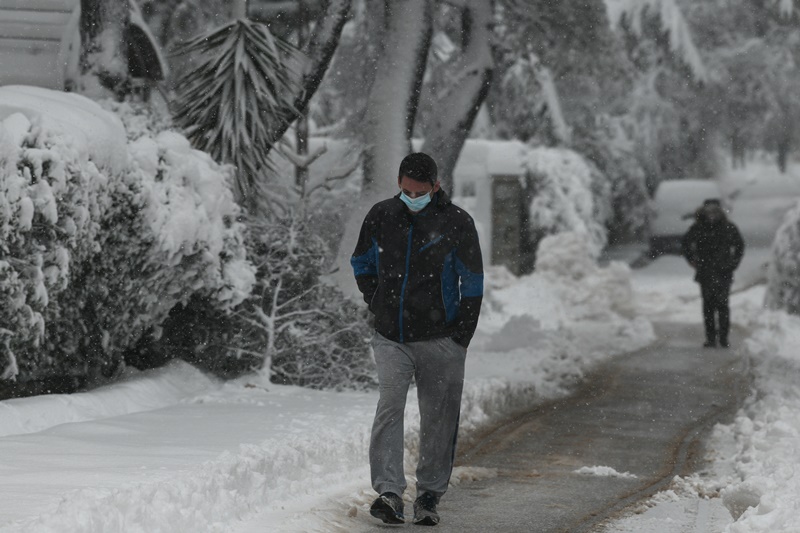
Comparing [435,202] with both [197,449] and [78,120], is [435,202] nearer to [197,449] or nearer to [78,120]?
[197,449]

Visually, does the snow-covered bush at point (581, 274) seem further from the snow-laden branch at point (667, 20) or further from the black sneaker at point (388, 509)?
the black sneaker at point (388, 509)

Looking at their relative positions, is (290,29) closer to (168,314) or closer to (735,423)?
(168,314)

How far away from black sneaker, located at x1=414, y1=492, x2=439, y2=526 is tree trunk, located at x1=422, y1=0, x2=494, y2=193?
9323 millimetres

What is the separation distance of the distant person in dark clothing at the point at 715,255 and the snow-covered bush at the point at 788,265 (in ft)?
9.06

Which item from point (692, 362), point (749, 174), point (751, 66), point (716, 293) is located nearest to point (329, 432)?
point (692, 362)

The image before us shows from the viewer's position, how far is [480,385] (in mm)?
10453

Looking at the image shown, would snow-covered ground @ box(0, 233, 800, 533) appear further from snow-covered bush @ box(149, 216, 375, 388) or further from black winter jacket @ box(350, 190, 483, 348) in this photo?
black winter jacket @ box(350, 190, 483, 348)

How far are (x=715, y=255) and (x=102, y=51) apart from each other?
8.84m

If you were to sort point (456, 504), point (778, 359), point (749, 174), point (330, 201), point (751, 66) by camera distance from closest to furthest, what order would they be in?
point (456, 504)
point (778, 359)
point (330, 201)
point (751, 66)
point (749, 174)

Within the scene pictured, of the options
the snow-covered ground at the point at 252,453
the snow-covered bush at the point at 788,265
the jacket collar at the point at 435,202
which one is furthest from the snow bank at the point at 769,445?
the snow-covered bush at the point at 788,265

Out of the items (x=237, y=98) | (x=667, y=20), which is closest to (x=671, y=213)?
(x=667, y=20)

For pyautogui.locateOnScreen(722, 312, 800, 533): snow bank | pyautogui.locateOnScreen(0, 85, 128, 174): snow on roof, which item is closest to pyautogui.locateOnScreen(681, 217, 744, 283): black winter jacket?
pyautogui.locateOnScreen(722, 312, 800, 533): snow bank

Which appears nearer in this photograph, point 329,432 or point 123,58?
point 329,432

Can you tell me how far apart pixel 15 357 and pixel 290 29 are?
1170cm
